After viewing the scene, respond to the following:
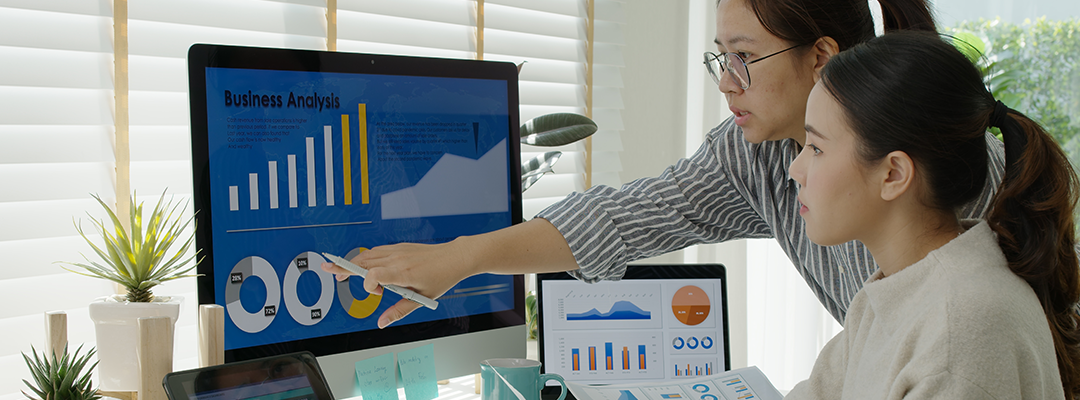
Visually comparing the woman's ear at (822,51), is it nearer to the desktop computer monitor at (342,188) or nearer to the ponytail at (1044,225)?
the ponytail at (1044,225)

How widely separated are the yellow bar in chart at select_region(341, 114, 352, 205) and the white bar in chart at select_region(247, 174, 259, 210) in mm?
114

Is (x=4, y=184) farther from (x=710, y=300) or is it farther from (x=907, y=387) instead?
(x=907, y=387)

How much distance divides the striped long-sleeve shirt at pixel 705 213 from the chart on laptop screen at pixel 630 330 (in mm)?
169

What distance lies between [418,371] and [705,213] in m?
0.52

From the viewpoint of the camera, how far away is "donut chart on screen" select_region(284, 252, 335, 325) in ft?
3.06

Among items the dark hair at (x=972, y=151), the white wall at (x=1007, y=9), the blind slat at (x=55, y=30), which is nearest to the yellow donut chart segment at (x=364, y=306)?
the dark hair at (x=972, y=151)

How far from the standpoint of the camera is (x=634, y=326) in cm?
127

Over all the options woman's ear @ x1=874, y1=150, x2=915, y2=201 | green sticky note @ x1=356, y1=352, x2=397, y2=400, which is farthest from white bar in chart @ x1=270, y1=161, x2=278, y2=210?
woman's ear @ x1=874, y1=150, x2=915, y2=201

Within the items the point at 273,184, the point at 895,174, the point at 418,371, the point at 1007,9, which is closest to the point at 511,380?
the point at 418,371

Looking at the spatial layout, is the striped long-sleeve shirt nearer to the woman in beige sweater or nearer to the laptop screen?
the laptop screen

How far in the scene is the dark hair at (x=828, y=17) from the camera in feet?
2.93

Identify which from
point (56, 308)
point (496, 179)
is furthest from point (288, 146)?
point (56, 308)

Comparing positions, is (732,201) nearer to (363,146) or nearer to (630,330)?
(630,330)

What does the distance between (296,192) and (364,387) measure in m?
0.29
